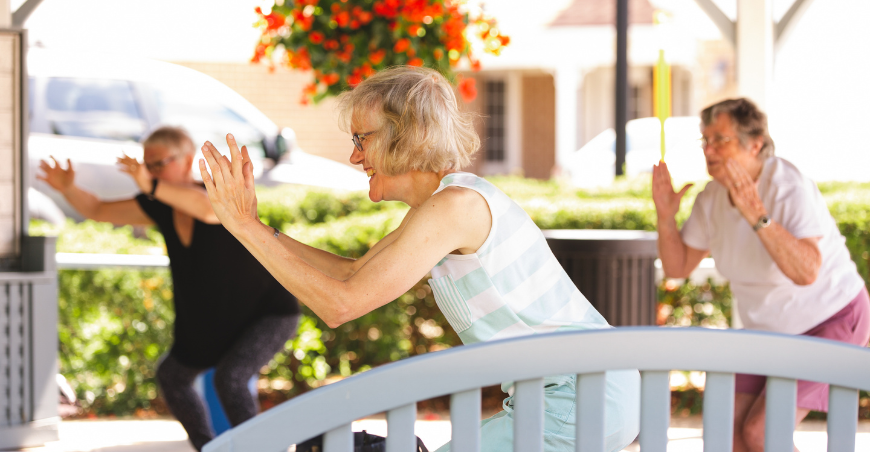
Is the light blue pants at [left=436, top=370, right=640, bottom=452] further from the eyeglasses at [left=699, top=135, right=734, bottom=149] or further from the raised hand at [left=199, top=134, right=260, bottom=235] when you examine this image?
the eyeglasses at [left=699, top=135, right=734, bottom=149]

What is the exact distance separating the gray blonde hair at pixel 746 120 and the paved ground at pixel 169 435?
1.79 m

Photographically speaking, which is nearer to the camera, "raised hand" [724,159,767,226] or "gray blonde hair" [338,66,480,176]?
"gray blonde hair" [338,66,480,176]

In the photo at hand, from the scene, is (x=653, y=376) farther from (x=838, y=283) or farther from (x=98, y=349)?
(x=98, y=349)

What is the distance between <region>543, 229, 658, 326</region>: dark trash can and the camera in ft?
13.5

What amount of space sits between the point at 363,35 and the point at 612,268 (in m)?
1.70

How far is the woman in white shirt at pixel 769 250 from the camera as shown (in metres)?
2.92

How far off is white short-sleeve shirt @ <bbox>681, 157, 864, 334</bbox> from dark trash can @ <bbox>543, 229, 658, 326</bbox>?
840 millimetres

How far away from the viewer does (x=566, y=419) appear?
191cm

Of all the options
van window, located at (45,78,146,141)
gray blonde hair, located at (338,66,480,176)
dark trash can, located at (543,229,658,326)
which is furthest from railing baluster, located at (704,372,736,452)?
van window, located at (45,78,146,141)

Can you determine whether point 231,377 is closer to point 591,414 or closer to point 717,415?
point 591,414

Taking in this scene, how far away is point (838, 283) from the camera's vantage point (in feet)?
10.4

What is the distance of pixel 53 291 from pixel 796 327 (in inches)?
130

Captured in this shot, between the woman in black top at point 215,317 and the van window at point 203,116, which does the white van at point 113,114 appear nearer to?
the van window at point 203,116

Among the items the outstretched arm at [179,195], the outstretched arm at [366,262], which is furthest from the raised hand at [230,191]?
the outstretched arm at [179,195]
